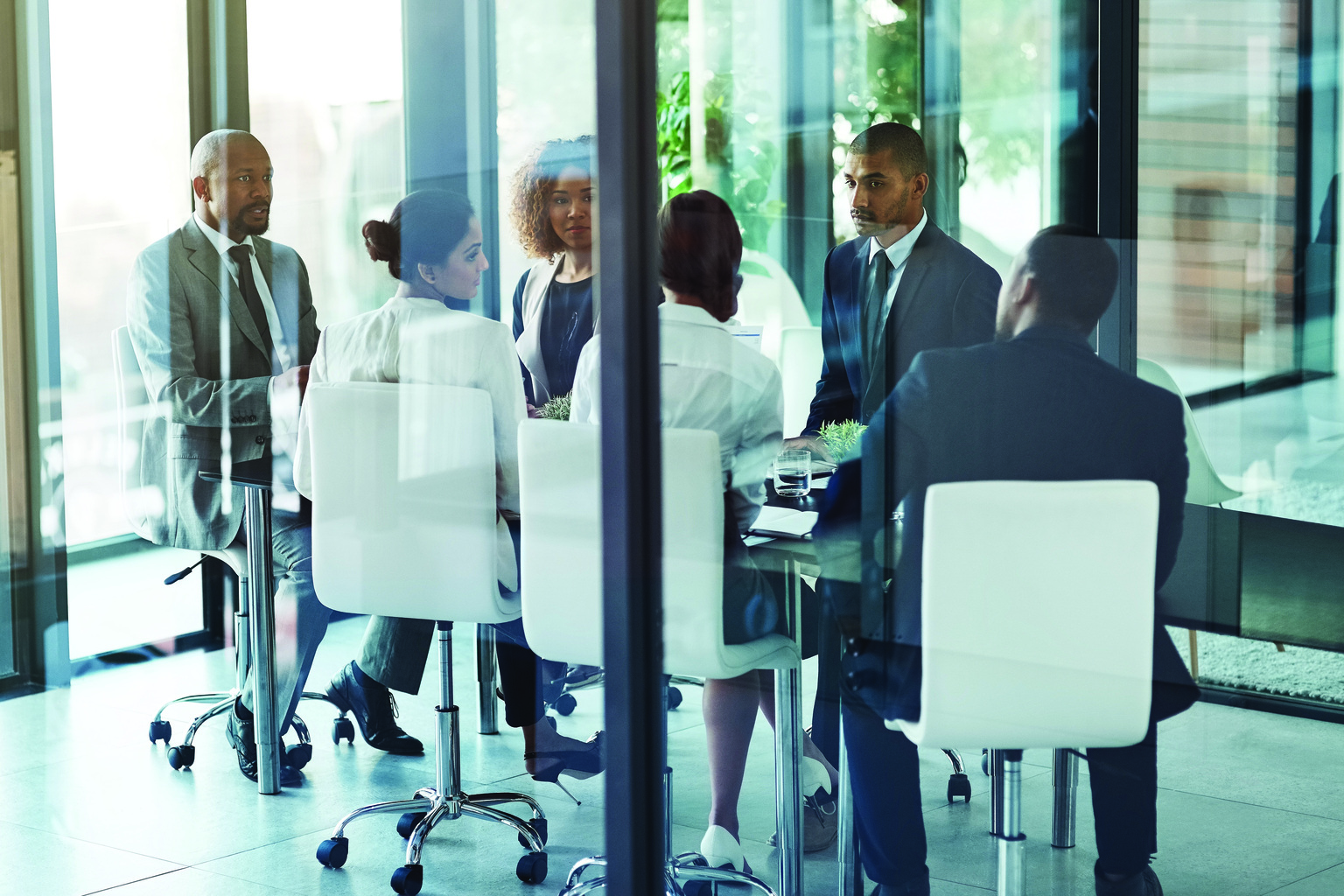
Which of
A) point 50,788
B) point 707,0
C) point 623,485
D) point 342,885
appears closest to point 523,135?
point 707,0

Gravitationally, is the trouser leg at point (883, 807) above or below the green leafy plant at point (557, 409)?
below

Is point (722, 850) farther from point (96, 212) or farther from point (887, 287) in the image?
point (96, 212)

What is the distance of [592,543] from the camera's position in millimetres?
2289

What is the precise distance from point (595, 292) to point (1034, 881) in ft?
3.79

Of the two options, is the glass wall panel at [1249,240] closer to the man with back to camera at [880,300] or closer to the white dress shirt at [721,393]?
the man with back to camera at [880,300]

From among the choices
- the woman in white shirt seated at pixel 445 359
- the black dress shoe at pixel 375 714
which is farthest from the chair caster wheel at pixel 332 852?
the woman in white shirt seated at pixel 445 359

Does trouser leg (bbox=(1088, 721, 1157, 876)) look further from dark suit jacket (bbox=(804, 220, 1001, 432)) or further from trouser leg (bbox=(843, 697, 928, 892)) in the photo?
dark suit jacket (bbox=(804, 220, 1001, 432))

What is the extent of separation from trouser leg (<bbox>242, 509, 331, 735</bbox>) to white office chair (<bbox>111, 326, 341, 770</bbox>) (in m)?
0.05

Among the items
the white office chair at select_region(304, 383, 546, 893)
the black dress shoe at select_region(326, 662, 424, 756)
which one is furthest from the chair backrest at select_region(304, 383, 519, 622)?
the black dress shoe at select_region(326, 662, 424, 756)

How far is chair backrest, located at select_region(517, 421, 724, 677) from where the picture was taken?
2188 millimetres

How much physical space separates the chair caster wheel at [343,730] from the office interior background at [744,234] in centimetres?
6

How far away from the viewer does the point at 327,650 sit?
318 cm

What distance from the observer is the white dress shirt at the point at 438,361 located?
257 centimetres

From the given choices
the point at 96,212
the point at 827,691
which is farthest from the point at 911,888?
the point at 96,212
